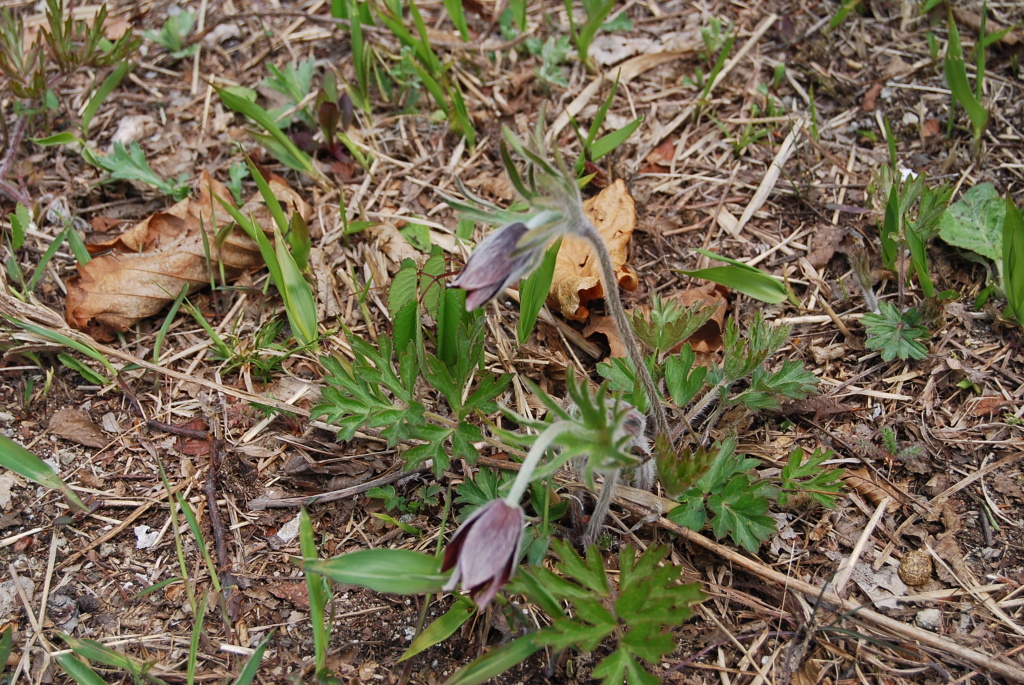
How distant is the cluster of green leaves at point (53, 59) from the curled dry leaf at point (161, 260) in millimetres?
599

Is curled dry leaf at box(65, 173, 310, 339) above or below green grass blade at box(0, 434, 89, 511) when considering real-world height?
above

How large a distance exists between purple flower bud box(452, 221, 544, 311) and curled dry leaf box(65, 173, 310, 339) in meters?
1.28

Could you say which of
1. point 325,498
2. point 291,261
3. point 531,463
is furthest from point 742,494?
point 291,261

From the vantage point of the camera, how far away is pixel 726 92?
3.17 meters

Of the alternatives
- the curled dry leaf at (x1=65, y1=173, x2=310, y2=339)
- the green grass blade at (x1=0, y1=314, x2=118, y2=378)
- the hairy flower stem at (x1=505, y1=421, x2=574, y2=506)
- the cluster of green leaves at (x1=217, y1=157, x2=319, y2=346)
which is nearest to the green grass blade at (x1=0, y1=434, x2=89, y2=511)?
the green grass blade at (x1=0, y1=314, x2=118, y2=378)

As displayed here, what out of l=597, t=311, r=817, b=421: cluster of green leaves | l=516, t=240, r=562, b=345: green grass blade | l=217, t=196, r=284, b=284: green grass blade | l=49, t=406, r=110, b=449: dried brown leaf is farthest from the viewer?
l=217, t=196, r=284, b=284: green grass blade

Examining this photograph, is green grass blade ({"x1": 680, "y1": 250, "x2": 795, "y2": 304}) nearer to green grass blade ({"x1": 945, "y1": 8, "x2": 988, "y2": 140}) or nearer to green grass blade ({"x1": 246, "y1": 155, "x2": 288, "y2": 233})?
green grass blade ({"x1": 945, "y1": 8, "x2": 988, "y2": 140})

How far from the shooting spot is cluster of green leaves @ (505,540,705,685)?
1666mm

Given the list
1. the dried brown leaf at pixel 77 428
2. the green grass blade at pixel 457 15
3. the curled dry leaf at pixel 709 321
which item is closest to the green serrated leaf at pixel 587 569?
the curled dry leaf at pixel 709 321

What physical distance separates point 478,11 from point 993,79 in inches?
84.8

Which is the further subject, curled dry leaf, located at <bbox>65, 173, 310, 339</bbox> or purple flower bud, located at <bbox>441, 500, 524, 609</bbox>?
curled dry leaf, located at <bbox>65, 173, 310, 339</bbox>

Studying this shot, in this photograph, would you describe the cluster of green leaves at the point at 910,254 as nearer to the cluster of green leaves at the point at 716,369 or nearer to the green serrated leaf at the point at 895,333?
the green serrated leaf at the point at 895,333

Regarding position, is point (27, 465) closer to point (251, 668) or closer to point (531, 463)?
point (251, 668)

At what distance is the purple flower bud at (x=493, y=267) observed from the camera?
166 centimetres
